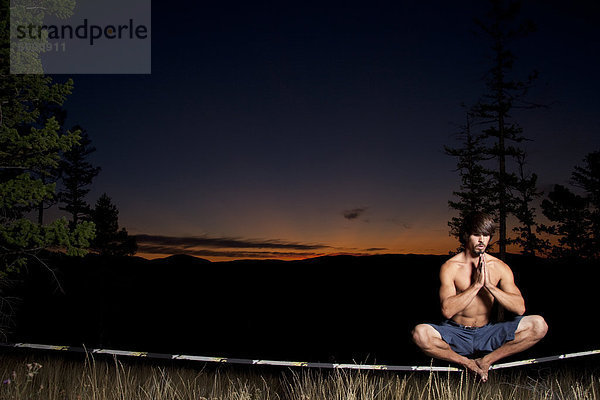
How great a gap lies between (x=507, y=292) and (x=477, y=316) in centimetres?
44

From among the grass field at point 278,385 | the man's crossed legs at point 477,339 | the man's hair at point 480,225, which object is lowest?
the grass field at point 278,385

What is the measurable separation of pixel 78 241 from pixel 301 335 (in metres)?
30.3

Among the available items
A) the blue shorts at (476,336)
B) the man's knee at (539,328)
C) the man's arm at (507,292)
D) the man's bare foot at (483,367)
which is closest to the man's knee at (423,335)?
the blue shorts at (476,336)

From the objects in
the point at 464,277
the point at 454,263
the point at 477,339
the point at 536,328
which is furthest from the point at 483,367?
the point at 454,263

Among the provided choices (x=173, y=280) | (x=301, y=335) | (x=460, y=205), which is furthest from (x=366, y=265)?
(x=460, y=205)

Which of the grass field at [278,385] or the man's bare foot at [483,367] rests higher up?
the man's bare foot at [483,367]

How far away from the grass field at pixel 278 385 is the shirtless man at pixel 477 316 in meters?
0.32

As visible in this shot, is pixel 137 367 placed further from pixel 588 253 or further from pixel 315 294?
pixel 315 294

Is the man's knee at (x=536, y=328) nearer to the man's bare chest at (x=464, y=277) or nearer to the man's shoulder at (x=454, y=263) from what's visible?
the man's bare chest at (x=464, y=277)

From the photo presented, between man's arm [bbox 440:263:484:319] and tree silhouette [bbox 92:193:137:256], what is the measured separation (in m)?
38.4

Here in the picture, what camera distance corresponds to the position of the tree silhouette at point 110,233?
39.2 metres

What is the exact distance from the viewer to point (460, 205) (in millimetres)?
28797

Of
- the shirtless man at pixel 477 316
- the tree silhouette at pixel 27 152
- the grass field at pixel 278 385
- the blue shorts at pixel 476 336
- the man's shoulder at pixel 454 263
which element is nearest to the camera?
the grass field at pixel 278 385

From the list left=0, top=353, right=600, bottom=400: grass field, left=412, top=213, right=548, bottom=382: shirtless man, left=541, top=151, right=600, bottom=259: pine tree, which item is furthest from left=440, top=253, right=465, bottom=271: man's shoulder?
left=541, top=151, right=600, bottom=259: pine tree
